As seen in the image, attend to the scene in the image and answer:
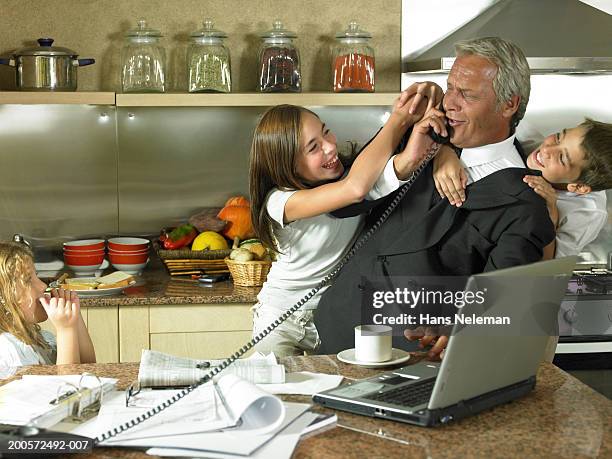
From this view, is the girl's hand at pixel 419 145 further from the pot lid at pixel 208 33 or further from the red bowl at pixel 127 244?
the red bowl at pixel 127 244

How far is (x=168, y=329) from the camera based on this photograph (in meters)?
3.37

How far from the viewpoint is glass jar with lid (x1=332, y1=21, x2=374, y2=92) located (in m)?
3.68

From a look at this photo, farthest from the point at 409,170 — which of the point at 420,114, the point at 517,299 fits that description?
the point at 517,299

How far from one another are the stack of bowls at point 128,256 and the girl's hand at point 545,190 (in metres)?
1.90

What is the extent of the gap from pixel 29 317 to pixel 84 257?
138cm

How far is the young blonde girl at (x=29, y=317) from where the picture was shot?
2230mm

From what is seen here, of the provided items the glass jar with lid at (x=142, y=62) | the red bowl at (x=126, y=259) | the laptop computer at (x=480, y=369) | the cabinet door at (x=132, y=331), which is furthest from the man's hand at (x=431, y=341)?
the glass jar with lid at (x=142, y=62)

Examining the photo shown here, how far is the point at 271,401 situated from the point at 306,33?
8.16 ft

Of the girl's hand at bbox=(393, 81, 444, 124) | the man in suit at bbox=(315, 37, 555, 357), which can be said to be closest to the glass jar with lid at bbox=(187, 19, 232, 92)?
the girl's hand at bbox=(393, 81, 444, 124)

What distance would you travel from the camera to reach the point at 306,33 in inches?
152

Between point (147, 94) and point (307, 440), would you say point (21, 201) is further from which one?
point (307, 440)

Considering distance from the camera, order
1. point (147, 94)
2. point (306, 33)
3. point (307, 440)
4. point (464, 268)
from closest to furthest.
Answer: point (307, 440)
point (464, 268)
point (147, 94)
point (306, 33)

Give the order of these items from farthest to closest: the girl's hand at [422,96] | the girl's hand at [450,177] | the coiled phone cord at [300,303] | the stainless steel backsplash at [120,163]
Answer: the stainless steel backsplash at [120,163] → the girl's hand at [422,96] → the girl's hand at [450,177] → the coiled phone cord at [300,303]

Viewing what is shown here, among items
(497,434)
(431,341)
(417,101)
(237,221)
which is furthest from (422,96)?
(237,221)
